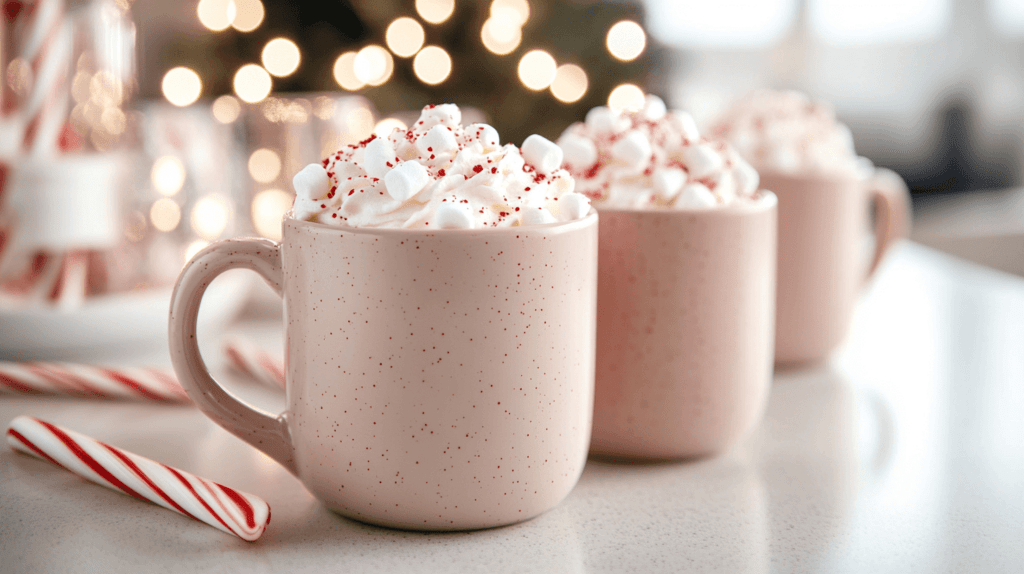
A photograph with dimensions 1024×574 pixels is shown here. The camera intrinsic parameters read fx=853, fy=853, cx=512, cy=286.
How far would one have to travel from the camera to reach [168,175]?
1184mm

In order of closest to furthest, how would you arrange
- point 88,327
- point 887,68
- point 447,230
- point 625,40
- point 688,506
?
point 447,230 → point 688,506 → point 88,327 → point 625,40 → point 887,68

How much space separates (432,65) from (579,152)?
1339 millimetres

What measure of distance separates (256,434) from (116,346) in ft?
1.56

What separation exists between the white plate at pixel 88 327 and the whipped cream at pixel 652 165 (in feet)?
1.81

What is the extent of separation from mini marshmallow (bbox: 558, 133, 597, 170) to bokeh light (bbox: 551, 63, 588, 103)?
1.34m

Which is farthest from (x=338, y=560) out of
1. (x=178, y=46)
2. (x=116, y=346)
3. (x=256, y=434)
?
(x=178, y=46)

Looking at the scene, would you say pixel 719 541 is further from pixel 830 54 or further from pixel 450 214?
pixel 830 54

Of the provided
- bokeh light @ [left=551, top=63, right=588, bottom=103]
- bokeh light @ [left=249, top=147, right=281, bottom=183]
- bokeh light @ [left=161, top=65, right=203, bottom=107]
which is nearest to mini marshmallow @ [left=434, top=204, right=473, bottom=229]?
bokeh light @ [left=249, top=147, right=281, bottom=183]

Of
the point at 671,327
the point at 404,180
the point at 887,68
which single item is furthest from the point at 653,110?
the point at 887,68

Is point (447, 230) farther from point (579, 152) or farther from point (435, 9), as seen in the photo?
point (435, 9)

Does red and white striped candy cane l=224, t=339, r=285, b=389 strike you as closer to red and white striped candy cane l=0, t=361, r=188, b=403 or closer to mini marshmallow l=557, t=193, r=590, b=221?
red and white striped candy cane l=0, t=361, r=188, b=403

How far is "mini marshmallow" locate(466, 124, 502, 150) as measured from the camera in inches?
22.2

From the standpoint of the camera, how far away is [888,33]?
12.6ft

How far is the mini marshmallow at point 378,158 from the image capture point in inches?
20.6
